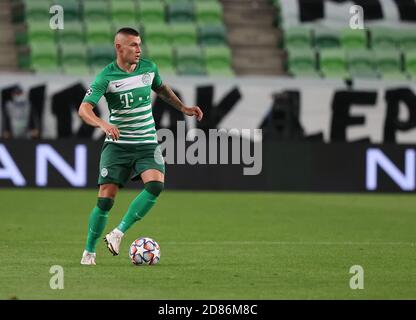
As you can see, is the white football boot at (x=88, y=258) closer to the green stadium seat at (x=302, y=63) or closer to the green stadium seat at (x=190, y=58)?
the green stadium seat at (x=190, y=58)

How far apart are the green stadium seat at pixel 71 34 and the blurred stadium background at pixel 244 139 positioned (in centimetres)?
3

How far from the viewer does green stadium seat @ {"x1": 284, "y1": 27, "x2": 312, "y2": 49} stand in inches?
1041

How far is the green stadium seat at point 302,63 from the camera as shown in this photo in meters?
25.5

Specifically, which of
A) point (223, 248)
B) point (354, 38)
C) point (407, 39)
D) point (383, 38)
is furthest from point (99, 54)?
point (223, 248)

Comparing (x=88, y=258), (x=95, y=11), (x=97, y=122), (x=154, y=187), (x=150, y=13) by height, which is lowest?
(x=88, y=258)

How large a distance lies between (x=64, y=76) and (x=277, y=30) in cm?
629

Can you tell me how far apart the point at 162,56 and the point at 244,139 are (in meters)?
4.40

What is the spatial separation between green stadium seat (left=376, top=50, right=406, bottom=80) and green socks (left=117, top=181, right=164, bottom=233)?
619 inches

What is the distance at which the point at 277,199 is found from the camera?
68.5 ft

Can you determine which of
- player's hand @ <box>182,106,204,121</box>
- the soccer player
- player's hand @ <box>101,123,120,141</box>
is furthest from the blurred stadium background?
player's hand @ <box>182,106,204,121</box>

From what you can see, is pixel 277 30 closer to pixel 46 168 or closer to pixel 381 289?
pixel 46 168

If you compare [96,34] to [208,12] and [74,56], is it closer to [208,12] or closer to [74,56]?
[74,56]

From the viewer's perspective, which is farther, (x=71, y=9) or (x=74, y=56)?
(x=71, y=9)

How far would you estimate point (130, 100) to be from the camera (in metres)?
10.9
